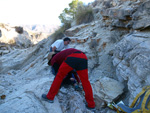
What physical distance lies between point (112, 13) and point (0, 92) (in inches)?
194

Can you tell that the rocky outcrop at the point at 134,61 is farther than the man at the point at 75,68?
Yes

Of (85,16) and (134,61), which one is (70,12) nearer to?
(85,16)

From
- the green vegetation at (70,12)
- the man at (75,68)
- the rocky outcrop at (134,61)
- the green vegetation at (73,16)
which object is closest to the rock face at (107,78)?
the rocky outcrop at (134,61)

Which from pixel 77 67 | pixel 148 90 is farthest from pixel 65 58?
pixel 148 90

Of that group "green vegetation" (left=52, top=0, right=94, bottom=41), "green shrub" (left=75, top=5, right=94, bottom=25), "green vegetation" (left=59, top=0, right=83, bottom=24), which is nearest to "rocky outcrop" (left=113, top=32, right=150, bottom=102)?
"green shrub" (left=75, top=5, right=94, bottom=25)

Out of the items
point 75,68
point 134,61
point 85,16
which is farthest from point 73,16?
point 75,68

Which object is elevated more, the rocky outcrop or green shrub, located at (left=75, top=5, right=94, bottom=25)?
green shrub, located at (left=75, top=5, right=94, bottom=25)

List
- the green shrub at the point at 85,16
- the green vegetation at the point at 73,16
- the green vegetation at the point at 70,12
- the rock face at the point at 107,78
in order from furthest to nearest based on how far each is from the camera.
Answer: the green vegetation at the point at 70,12
the green vegetation at the point at 73,16
the green shrub at the point at 85,16
the rock face at the point at 107,78

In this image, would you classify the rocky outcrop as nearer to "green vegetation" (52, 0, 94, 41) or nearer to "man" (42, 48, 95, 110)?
"man" (42, 48, 95, 110)

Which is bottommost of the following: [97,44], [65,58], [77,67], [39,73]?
[39,73]

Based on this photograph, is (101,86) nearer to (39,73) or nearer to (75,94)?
(75,94)

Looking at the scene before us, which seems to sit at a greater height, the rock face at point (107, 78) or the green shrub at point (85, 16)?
the green shrub at point (85, 16)

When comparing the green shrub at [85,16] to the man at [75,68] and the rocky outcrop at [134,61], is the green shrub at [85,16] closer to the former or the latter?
the rocky outcrop at [134,61]

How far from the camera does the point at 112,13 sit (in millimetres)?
5535
